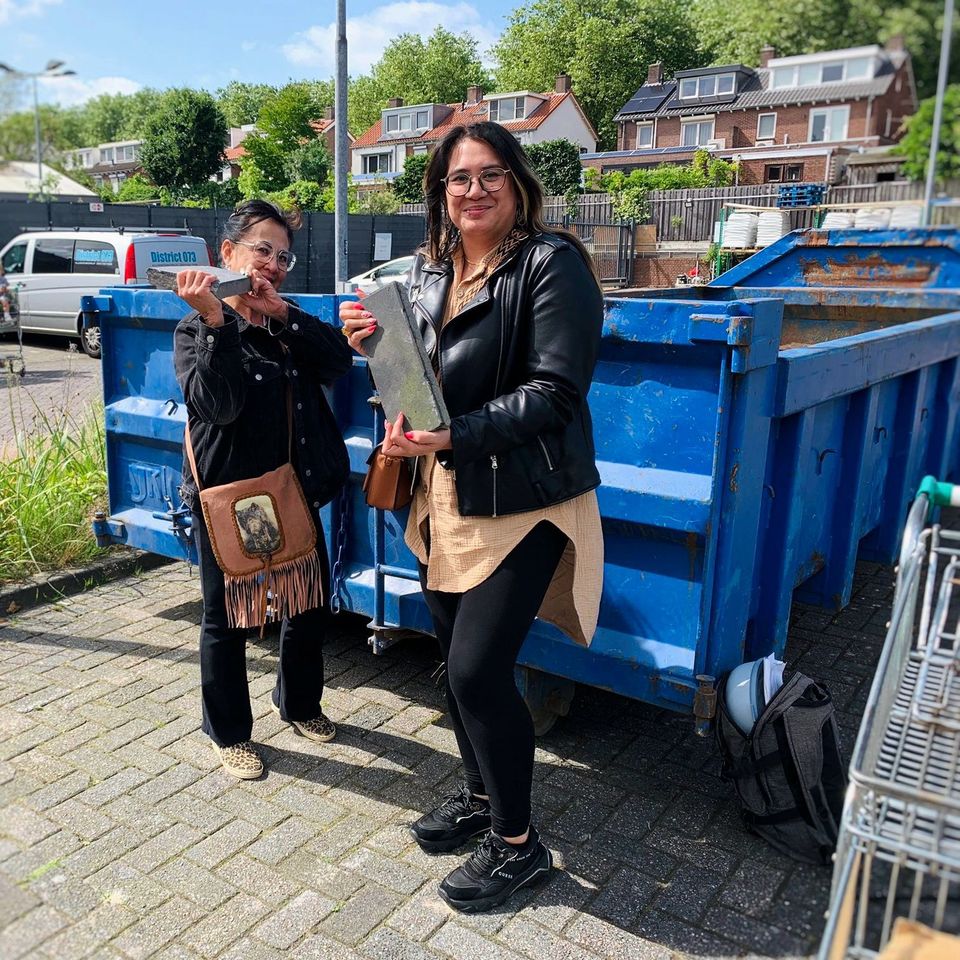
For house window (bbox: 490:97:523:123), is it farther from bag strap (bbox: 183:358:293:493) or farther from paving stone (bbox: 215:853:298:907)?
paving stone (bbox: 215:853:298:907)

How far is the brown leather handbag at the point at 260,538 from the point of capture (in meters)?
3.03

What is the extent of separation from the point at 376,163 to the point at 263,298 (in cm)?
170

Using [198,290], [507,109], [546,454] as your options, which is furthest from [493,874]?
[507,109]

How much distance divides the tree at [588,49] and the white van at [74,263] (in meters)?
11.5

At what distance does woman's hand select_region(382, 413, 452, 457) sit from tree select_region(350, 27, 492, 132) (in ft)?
5.39

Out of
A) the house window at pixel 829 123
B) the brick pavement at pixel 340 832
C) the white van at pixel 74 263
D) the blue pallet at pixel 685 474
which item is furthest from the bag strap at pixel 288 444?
the white van at pixel 74 263

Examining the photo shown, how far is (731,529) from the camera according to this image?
9.07 ft

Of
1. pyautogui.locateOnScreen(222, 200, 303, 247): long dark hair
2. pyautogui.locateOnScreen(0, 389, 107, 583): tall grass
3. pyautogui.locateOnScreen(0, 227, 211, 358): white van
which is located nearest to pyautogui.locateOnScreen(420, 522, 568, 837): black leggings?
pyautogui.locateOnScreen(222, 200, 303, 247): long dark hair

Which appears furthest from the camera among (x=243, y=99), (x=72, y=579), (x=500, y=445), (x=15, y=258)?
(x=15, y=258)

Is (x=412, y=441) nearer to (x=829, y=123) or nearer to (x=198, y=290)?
(x=198, y=290)

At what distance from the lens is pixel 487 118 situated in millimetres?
2752

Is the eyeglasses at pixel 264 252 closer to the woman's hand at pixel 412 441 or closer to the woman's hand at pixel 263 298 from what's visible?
the woman's hand at pixel 263 298

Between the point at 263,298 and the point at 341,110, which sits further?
the point at 341,110

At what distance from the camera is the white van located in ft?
45.8
